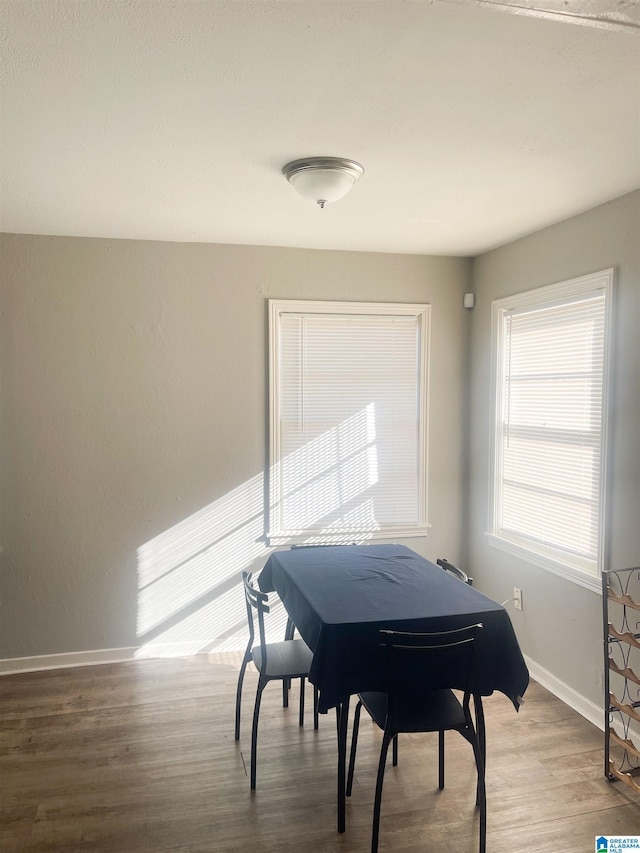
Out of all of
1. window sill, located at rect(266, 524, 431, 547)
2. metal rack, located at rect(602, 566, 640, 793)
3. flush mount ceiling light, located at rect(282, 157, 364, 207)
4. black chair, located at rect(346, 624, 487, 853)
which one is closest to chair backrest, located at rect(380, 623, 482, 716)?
black chair, located at rect(346, 624, 487, 853)

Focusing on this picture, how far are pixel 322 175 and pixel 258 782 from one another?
2580 millimetres

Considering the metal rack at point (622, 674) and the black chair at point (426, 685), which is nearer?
the black chair at point (426, 685)

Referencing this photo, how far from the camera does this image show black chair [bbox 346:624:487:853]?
221cm

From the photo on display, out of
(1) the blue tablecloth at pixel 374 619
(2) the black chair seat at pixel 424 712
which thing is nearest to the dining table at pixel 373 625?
(1) the blue tablecloth at pixel 374 619

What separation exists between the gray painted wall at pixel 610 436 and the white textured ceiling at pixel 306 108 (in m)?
0.19

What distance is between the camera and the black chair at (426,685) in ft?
7.26

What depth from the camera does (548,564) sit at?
11.7 feet

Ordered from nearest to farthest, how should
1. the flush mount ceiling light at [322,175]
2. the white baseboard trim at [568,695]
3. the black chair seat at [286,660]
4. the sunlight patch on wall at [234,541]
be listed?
the flush mount ceiling light at [322,175] → the black chair seat at [286,660] → the white baseboard trim at [568,695] → the sunlight patch on wall at [234,541]

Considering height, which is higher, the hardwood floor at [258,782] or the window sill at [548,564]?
the window sill at [548,564]

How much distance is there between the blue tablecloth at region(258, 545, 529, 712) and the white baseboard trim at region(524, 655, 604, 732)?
106 centimetres

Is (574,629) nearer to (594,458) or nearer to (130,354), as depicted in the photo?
(594,458)

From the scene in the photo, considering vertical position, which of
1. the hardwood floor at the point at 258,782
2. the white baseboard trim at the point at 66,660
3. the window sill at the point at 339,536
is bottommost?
the hardwood floor at the point at 258,782

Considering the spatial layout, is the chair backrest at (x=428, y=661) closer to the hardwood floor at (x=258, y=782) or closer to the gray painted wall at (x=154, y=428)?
Answer: the hardwood floor at (x=258, y=782)

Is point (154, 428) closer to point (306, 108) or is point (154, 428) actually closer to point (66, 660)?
point (66, 660)
